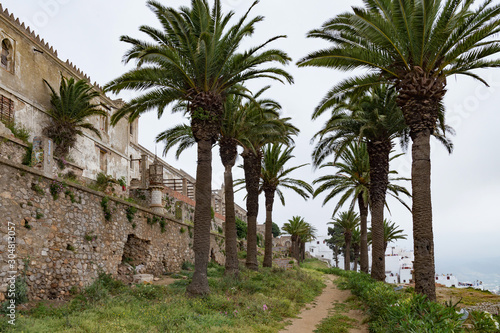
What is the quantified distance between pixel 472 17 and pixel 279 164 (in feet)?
51.6

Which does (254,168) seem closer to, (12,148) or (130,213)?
(130,213)

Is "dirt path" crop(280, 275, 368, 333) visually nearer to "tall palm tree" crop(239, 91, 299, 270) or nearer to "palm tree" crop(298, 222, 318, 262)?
"tall palm tree" crop(239, 91, 299, 270)

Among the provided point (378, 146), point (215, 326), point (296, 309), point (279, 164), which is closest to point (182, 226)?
point (279, 164)

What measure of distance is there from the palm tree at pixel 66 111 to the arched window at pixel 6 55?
2295 millimetres

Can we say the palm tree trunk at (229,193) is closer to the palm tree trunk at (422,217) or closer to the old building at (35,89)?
the old building at (35,89)

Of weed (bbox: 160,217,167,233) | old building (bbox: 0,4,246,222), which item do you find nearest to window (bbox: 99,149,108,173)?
old building (bbox: 0,4,246,222)

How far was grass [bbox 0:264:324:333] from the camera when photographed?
849 centimetres

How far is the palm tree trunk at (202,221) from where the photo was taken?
41.0 feet

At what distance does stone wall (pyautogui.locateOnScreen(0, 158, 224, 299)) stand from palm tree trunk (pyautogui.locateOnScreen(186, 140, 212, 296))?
3.56 metres

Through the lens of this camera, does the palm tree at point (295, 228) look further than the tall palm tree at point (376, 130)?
Yes

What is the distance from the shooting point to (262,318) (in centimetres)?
1131

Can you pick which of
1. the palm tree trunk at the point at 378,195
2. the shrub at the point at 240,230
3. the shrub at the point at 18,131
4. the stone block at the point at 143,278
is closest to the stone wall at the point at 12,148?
the shrub at the point at 18,131

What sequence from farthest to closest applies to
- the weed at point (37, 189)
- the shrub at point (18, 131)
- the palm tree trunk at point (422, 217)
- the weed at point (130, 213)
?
1. the weed at point (130, 213)
2. the shrub at point (18, 131)
3. the weed at point (37, 189)
4. the palm tree trunk at point (422, 217)

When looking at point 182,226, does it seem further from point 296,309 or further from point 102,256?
point 296,309
